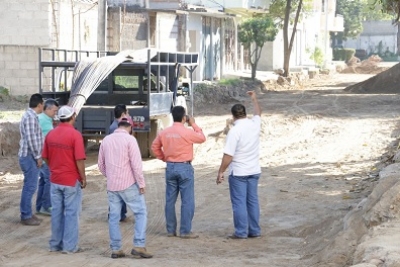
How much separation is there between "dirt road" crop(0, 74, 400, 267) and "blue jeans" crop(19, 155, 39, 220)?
233mm

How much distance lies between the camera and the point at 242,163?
37.8 feet

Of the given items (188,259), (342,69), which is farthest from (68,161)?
(342,69)

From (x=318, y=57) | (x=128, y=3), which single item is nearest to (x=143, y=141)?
(x=128, y=3)

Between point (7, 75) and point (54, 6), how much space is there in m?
2.65

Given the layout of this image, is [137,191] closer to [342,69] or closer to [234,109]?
[234,109]

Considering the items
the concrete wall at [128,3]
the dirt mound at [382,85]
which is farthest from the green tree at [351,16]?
the concrete wall at [128,3]

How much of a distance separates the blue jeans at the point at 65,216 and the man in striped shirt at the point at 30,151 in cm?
157

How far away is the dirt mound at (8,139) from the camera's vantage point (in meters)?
19.0

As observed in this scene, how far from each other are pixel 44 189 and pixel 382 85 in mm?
30098

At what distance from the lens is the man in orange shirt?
37.6ft

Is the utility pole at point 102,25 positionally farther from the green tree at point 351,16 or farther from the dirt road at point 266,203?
the green tree at point 351,16

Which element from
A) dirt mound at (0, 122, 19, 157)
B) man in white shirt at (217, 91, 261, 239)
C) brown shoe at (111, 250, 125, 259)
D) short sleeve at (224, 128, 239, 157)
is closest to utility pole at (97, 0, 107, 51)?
dirt mound at (0, 122, 19, 157)

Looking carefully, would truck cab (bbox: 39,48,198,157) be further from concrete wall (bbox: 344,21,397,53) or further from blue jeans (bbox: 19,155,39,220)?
concrete wall (bbox: 344,21,397,53)

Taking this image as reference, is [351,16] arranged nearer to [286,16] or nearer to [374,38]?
[374,38]
